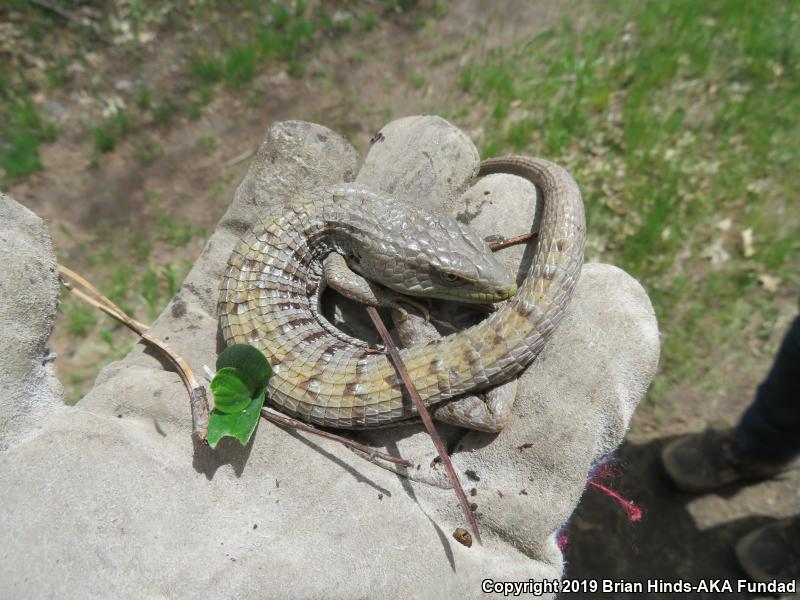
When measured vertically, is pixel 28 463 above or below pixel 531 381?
below

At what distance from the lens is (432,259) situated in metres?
1.69

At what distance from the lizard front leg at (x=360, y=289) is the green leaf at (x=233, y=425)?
1.78 feet

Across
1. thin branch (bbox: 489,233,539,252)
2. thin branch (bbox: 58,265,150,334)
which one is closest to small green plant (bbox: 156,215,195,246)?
thin branch (bbox: 58,265,150,334)

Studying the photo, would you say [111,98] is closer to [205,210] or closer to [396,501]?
[205,210]

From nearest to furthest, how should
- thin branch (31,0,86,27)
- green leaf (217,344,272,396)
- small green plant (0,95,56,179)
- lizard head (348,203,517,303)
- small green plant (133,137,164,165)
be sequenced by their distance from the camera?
1. green leaf (217,344,272,396)
2. lizard head (348,203,517,303)
3. small green plant (0,95,56,179)
4. small green plant (133,137,164,165)
5. thin branch (31,0,86,27)

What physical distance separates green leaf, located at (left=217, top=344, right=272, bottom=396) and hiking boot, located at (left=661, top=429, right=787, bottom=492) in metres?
2.17

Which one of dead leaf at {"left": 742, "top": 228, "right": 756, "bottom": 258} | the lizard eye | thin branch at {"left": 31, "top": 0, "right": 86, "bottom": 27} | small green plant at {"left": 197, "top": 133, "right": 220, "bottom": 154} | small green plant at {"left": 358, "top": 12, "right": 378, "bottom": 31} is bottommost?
small green plant at {"left": 197, "top": 133, "right": 220, "bottom": 154}

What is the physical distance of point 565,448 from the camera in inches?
59.6

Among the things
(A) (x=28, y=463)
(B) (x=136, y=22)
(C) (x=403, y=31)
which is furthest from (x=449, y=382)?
(B) (x=136, y=22)

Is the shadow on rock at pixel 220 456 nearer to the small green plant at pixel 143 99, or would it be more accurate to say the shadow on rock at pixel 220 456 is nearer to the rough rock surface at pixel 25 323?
the rough rock surface at pixel 25 323

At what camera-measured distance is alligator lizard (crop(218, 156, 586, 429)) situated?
1.58 m

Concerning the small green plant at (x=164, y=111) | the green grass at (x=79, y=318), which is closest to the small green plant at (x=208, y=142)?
the small green plant at (x=164, y=111)

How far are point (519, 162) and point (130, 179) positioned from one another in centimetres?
286

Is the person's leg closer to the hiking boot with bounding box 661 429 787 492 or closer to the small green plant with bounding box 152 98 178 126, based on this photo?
the hiking boot with bounding box 661 429 787 492
